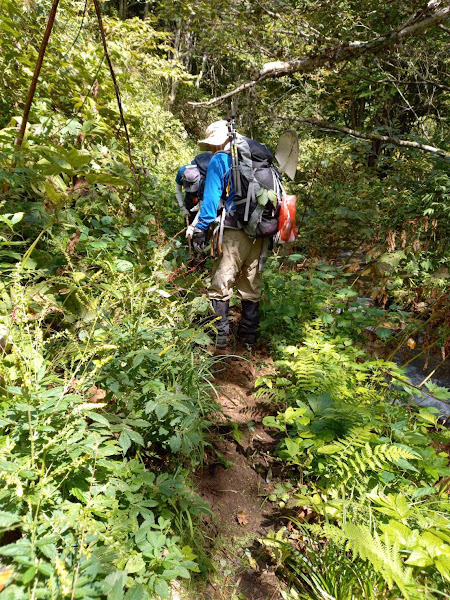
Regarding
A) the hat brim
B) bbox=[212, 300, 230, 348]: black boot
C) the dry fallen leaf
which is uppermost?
the hat brim

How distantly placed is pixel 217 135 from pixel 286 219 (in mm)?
1069

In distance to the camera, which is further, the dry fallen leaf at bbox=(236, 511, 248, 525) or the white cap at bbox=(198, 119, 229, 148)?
the white cap at bbox=(198, 119, 229, 148)

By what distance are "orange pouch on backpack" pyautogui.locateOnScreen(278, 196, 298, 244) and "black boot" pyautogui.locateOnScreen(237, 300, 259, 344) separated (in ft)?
2.55

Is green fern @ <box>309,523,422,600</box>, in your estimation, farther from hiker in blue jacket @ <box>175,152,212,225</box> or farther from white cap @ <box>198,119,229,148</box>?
white cap @ <box>198,119,229,148</box>

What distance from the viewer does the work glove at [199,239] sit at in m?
3.53

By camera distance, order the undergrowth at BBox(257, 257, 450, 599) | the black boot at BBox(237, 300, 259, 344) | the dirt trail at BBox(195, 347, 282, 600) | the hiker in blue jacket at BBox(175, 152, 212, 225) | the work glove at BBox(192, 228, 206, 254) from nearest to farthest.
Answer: the undergrowth at BBox(257, 257, 450, 599)
the dirt trail at BBox(195, 347, 282, 600)
the work glove at BBox(192, 228, 206, 254)
the hiker in blue jacket at BBox(175, 152, 212, 225)
the black boot at BBox(237, 300, 259, 344)

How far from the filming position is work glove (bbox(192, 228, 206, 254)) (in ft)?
11.6

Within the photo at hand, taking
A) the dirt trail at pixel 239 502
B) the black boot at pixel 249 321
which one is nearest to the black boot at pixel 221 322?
the black boot at pixel 249 321

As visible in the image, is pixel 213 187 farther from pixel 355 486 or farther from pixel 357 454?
pixel 355 486

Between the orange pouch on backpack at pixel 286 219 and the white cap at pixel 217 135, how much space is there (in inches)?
32.4

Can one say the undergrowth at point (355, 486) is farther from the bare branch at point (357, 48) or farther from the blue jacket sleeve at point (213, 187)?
the bare branch at point (357, 48)

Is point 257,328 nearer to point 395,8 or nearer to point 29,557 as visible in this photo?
point 29,557

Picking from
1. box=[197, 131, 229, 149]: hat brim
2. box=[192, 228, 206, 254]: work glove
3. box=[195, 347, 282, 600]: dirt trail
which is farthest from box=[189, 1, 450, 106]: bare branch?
box=[195, 347, 282, 600]: dirt trail

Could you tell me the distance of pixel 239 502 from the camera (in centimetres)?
237
